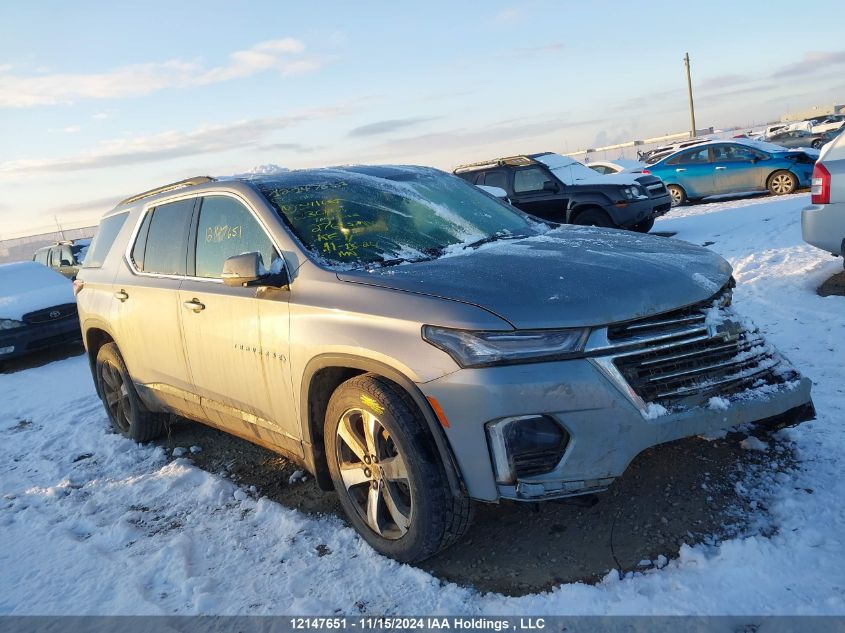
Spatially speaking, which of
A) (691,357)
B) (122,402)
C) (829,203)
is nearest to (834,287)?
(829,203)

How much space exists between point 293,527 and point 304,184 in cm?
192

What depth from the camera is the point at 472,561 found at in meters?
3.01

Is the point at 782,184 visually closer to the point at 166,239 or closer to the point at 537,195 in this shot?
the point at 537,195

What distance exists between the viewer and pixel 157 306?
14.6 feet

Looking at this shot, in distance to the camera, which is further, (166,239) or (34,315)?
(34,315)

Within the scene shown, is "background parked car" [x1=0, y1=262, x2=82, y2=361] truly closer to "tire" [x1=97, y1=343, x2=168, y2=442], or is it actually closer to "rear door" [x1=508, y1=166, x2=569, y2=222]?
"tire" [x1=97, y1=343, x2=168, y2=442]

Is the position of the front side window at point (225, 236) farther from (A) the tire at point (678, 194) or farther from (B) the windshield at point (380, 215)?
Result: (A) the tire at point (678, 194)

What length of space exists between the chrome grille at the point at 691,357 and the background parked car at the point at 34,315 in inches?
376

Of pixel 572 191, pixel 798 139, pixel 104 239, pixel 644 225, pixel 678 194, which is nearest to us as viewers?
pixel 104 239

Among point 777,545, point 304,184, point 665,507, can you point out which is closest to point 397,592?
point 665,507

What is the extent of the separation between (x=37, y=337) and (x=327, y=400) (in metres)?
8.25

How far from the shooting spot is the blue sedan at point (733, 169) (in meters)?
14.5

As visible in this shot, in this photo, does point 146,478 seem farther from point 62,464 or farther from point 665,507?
point 665,507

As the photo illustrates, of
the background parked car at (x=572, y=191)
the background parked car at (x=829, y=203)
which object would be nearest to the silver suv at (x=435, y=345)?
the background parked car at (x=829, y=203)
